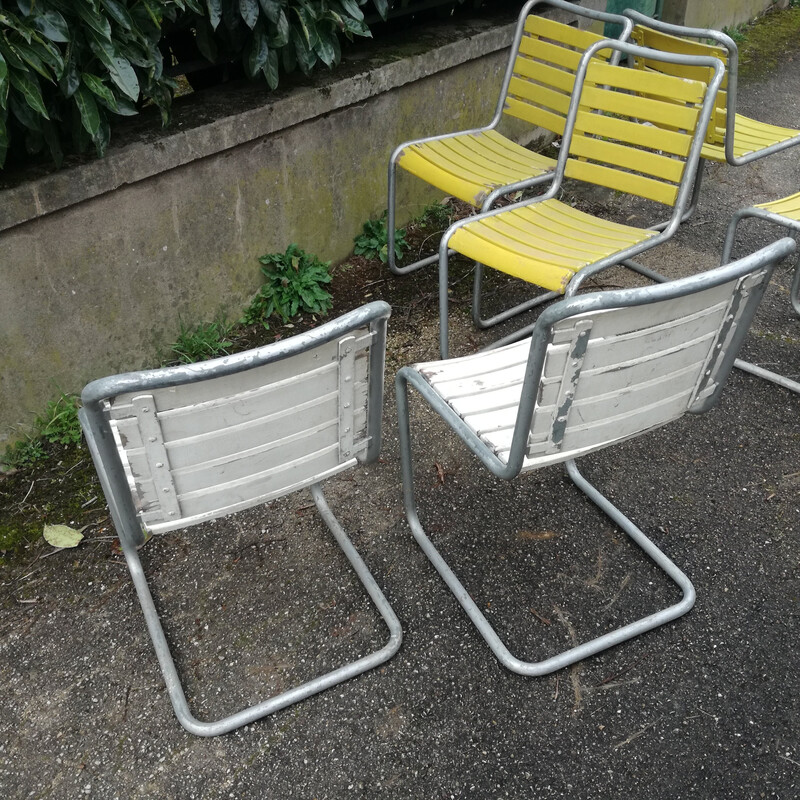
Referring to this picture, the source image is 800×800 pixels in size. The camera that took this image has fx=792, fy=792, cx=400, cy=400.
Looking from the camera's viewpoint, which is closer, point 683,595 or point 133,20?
point 683,595

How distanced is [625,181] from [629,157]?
0.27 ft

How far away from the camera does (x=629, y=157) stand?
110 inches

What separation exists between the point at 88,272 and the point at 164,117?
547 millimetres

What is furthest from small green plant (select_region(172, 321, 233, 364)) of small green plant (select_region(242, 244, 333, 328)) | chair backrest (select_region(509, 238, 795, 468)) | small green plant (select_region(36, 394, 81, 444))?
chair backrest (select_region(509, 238, 795, 468))

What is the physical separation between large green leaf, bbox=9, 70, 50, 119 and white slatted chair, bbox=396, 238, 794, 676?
121 centimetres

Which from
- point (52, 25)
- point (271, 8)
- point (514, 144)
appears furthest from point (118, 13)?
point (514, 144)

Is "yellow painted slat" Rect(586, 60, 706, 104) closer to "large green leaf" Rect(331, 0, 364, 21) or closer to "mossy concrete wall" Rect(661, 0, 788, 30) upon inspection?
"large green leaf" Rect(331, 0, 364, 21)

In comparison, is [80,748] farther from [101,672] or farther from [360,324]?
[360,324]

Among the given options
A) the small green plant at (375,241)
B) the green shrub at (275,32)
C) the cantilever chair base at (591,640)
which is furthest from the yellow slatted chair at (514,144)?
the cantilever chair base at (591,640)

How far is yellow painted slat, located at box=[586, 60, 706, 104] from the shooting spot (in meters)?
2.60

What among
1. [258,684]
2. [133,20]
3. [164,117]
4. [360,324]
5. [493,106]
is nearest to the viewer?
[360,324]

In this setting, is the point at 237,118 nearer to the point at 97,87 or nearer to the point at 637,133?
the point at 97,87

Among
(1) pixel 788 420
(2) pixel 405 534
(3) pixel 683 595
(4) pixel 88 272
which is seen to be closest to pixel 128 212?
(4) pixel 88 272

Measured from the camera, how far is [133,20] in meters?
2.32
